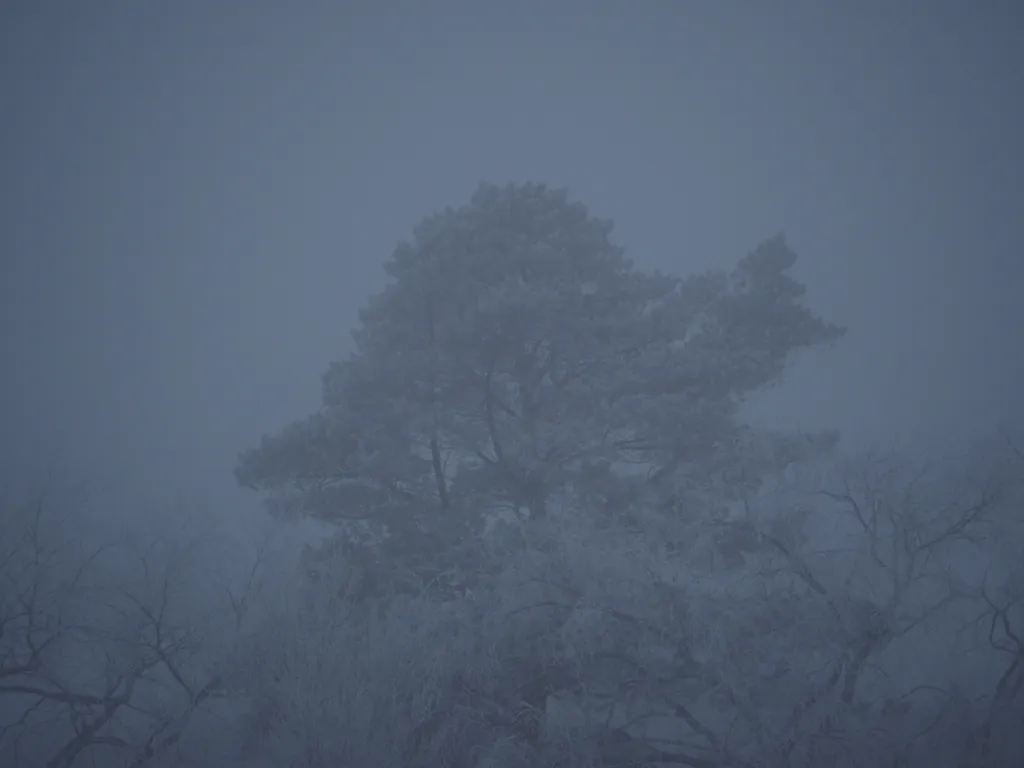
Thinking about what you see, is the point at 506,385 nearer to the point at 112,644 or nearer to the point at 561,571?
the point at 561,571

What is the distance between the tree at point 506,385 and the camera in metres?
9.41

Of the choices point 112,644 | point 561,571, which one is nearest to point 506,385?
point 561,571

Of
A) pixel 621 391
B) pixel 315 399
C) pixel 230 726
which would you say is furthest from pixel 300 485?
pixel 315 399

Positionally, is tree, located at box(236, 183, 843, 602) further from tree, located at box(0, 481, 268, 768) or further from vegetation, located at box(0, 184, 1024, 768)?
tree, located at box(0, 481, 268, 768)

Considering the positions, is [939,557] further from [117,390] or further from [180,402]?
[117,390]

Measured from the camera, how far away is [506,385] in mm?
10531

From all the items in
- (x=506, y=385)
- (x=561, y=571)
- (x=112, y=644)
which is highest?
(x=506, y=385)

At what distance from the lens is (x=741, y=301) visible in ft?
36.2

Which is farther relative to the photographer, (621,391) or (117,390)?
(117,390)

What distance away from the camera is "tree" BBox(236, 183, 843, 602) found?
9.41m

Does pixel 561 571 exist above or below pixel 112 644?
below

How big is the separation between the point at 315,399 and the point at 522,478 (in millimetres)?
65194

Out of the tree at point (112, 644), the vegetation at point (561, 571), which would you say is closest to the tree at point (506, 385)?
the vegetation at point (561, 571)

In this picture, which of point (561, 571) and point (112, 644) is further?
point (112, 644)
